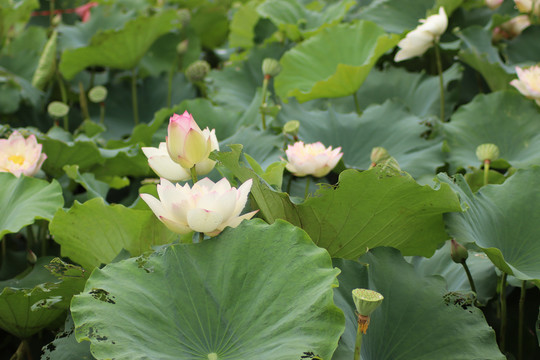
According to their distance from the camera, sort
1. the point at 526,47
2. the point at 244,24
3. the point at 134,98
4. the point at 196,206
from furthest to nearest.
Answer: the point at 244,24 → the point at 134,98 → the point at 526,47 → the point at 196,206

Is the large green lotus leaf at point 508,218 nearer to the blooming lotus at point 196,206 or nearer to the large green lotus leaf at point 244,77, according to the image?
the blooming lotus at point 196,206

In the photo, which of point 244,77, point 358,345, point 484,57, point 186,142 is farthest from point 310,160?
point 244,77

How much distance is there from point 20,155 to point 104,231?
1.05ft

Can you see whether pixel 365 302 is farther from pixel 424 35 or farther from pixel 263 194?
pixel 424 35

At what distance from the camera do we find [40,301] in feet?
2.92

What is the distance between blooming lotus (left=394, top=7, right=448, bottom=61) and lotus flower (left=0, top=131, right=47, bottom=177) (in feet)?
2.93

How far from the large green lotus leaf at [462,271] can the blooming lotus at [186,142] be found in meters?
0.42

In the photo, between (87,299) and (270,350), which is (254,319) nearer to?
(270,350)

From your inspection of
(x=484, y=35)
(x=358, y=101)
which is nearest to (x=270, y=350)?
(x=358, y=101)

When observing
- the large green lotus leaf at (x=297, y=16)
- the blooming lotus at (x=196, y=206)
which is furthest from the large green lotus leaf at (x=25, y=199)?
the large green lotus leaf at (x=297, y=16)

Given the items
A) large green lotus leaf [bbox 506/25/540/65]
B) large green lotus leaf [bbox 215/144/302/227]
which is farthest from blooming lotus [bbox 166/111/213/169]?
large green lotus leaf [bbox 506/25/540/65]

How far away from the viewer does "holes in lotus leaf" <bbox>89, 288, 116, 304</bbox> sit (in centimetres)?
A: 71

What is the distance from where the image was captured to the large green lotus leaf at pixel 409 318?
0.77 meters

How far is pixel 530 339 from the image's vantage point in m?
1.04
